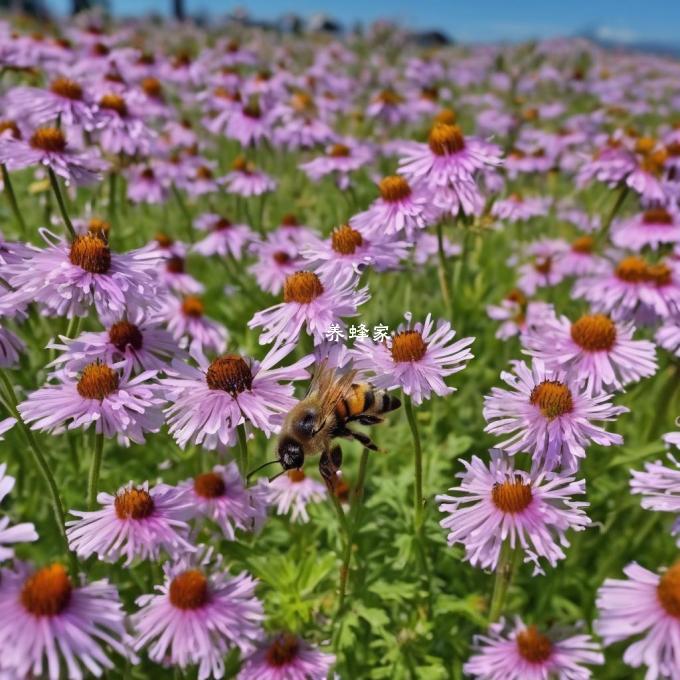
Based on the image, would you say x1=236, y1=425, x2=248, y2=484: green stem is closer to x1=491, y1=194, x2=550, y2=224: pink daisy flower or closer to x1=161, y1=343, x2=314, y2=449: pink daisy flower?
x1=161, y1=343, x2=314, y2=449: pink daisy flower

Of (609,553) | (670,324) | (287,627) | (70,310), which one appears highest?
(70,310)

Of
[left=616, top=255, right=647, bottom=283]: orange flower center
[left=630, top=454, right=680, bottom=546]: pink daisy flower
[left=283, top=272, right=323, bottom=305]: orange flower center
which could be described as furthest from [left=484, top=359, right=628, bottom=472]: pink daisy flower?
[left=616, top=255, right=647, bottom=283]: orange flower center

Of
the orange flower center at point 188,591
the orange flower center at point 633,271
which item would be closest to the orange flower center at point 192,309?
the orange flower center at point 188,591

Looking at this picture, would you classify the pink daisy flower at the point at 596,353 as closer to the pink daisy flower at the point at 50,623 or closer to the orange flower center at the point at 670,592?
the orange flower center at the point at 670,592

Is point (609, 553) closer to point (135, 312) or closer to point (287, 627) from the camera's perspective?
point (287, 627)

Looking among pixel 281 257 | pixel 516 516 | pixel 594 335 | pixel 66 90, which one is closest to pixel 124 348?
pixel 516 516

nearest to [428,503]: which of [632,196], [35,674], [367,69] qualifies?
[35,674]
